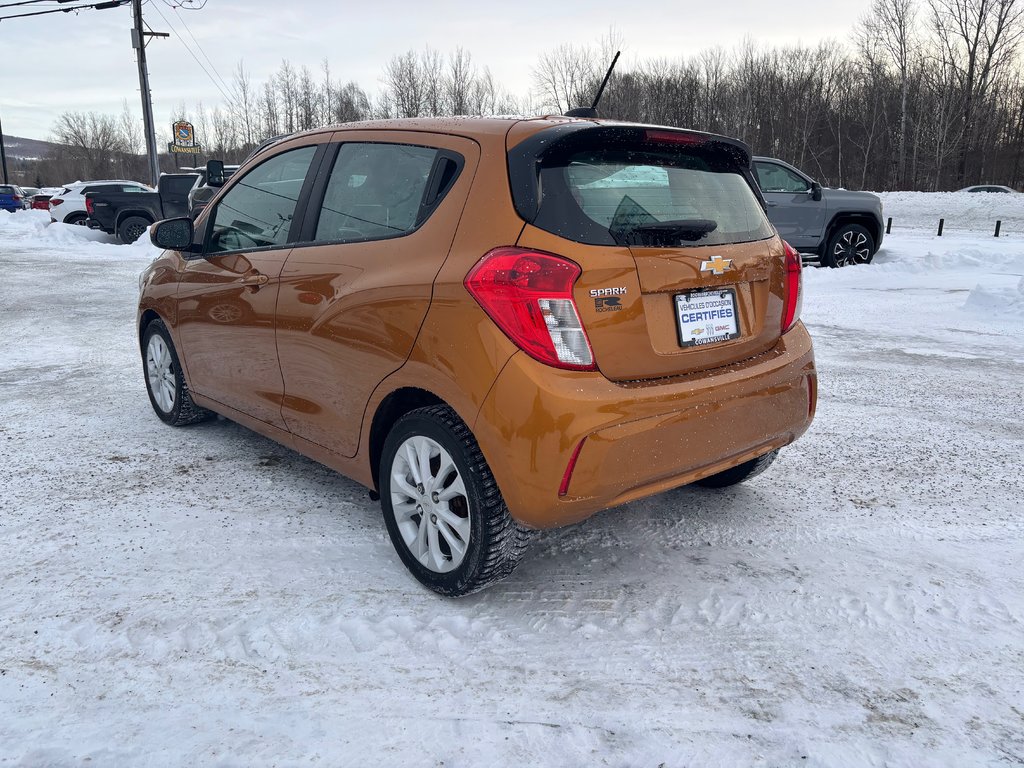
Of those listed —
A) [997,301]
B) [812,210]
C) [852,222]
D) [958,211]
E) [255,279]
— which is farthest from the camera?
[958,211]

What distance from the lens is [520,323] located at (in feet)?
8.23

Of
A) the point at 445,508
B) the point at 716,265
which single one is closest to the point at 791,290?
the point at 716,265

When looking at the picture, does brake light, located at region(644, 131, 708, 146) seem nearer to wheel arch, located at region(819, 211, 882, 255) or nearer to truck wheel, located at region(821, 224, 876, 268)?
wheel arch, located at region(819, 211, 882, 255)

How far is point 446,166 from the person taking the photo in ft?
9.61

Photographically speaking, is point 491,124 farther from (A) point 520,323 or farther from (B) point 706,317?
(B) point 706,317

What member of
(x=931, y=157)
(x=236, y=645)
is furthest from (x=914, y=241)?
(x=931, y=157)

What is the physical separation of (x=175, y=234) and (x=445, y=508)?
2.52 m

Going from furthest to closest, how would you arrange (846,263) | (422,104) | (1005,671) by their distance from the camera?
(422,104) → (846,263) → (1005,671)

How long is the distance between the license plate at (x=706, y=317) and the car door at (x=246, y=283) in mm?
1829

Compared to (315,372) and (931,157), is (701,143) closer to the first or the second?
(315,372)

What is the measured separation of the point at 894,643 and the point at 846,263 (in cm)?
1186

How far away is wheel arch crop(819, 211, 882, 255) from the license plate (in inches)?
430

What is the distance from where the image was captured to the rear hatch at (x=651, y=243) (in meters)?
2.60

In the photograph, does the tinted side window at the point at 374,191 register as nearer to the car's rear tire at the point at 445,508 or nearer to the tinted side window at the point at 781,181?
the car's rear tire at the point at 445,508
